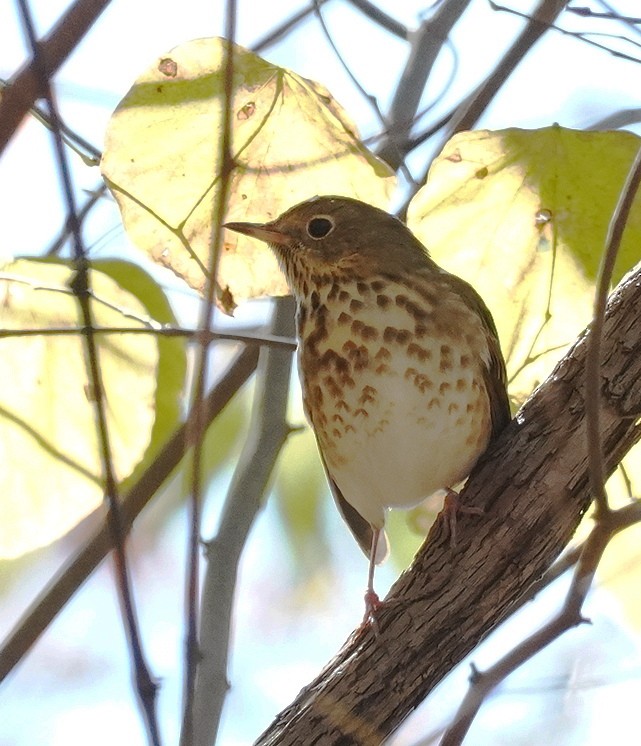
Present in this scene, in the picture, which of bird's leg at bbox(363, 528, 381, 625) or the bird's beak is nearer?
bird's leg at bbox(363, 528, 381, 625)

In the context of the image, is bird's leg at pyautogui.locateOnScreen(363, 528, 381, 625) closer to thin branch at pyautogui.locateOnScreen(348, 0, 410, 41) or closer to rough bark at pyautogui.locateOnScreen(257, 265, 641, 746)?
rough bark at pyautogui.locateOnScreen(257, 265, 641, 746)

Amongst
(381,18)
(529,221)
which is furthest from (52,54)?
(381,18)

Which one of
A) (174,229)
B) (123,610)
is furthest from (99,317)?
(123,610)

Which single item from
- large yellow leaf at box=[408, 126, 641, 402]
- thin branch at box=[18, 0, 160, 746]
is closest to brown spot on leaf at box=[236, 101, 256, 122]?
large yellow leaf at box=[408, 126, 641, 402]

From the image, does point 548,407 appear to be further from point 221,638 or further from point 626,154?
point 221,638

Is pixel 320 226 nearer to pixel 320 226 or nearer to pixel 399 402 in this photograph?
pixel 320 226

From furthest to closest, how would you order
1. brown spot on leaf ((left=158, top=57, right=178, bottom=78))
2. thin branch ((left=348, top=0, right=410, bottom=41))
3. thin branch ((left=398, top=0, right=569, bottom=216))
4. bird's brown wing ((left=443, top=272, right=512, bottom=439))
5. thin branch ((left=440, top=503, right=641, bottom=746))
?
1. thin branch ((left=348, top=0, right=410, bottom=41))
2. thin branch ((left=398, top=0, right=569, bottom=216))
3. bird's brown wing ((left=443, top=272, right=512, bottom=439))
4. brown spot on leaf ((left=158, top=57, right=178, bottom=78))
5. thin branch ((left=440, top=503, right=641, bottom=746))
